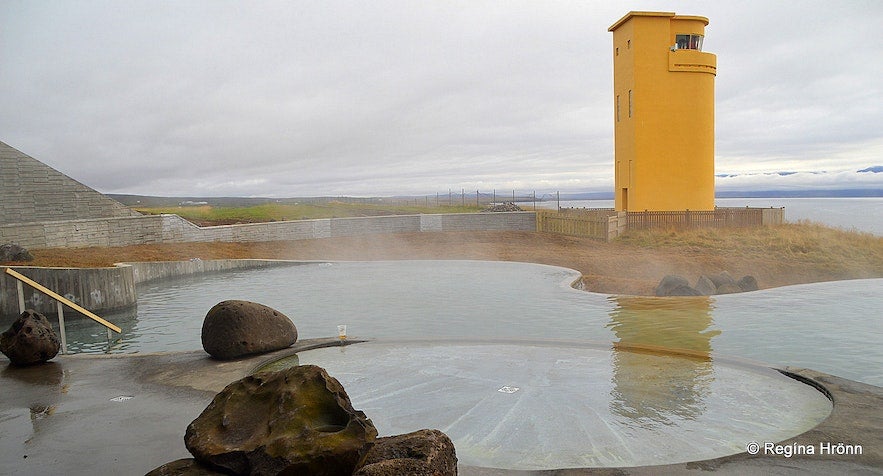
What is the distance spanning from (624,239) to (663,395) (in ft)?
59.3

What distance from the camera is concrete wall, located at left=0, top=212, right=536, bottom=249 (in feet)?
65.4

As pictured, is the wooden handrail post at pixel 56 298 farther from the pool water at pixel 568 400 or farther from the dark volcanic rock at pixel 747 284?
the dark volcanic rock at pixel 747 284

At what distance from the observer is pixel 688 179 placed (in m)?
26.8

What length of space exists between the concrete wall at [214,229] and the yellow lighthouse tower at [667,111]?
586cm

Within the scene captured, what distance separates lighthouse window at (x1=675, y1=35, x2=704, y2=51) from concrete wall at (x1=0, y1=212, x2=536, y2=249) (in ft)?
31.4

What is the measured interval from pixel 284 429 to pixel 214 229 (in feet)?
74.2

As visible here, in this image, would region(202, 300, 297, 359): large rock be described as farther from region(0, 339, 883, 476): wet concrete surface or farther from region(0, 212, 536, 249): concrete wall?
region(0, 212, 536, 249): concrete wall

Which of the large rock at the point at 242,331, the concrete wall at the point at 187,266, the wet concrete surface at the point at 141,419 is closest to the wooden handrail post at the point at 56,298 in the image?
the wet concrete surface at the point at 141,419

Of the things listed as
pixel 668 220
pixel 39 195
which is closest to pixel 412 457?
pixel 668 220

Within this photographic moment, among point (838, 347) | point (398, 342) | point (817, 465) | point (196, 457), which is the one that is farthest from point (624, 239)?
point (196, 457)

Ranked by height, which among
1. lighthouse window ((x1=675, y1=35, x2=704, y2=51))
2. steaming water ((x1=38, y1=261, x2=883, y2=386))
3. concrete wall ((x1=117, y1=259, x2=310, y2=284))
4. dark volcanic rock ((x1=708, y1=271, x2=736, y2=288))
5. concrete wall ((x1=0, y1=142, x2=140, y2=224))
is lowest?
steaming water ((x1=38, y1=261, x2=883, y2=386))

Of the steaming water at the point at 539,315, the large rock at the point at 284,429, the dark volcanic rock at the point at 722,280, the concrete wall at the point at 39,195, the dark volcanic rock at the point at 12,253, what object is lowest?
the steaming water at the point at 539,315

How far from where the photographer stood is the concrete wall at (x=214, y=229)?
65.4 feet

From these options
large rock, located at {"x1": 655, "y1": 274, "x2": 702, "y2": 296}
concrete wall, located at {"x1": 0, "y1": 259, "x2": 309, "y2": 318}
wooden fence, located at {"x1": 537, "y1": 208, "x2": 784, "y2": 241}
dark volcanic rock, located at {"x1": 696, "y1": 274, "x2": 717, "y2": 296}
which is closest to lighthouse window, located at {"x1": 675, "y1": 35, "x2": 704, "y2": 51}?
wooden fence, located at {"x1": 537, "y1": 208, "x2": 784, "y2": 241}
